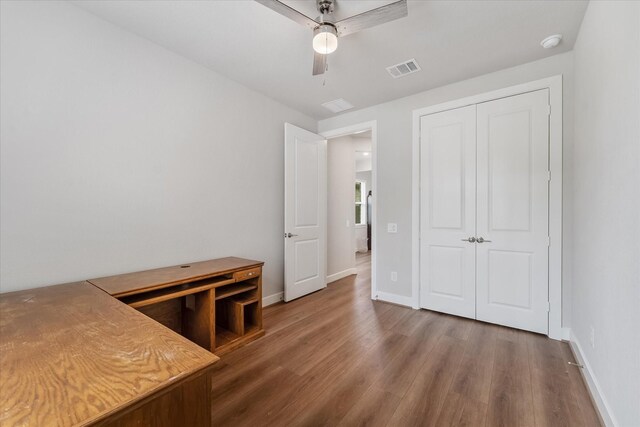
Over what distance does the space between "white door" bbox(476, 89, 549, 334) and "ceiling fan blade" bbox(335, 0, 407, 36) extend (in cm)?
173

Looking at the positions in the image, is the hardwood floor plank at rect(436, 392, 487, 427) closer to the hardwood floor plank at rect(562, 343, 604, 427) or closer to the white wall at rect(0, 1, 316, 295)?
the hardwood floor plank at rect(562, 343, 604, 427)

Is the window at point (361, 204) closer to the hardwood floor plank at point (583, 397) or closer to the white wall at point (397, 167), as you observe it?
the white wall at point (397, 167)

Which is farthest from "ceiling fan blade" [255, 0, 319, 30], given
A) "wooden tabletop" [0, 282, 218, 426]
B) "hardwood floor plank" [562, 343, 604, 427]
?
"hardwood floor plank" [562, 343, 604, 427]

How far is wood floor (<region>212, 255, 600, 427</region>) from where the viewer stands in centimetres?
155

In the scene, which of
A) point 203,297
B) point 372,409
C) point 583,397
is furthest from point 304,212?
point 583,397

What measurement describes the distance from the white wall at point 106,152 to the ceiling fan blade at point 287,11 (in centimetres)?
137

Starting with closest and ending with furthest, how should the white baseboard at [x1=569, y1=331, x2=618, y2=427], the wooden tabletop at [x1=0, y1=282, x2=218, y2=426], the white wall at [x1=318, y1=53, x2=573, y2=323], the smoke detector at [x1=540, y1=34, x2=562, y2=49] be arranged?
the wooden tabletop at [x1=0, y1=282, x2=218, y2=426], the white baseboard at [x1=569, y1=331, x2=618, y2=427], the smoke detector at [x1=540, y1=34, x2=562, y2=49], the white wall at [x1=318, y1=53, x2=573, y2=323]

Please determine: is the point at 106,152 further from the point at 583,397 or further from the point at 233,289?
the point at 583,397

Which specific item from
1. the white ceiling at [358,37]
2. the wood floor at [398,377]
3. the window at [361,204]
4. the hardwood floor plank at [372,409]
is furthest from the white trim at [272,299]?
the window at [361,204]

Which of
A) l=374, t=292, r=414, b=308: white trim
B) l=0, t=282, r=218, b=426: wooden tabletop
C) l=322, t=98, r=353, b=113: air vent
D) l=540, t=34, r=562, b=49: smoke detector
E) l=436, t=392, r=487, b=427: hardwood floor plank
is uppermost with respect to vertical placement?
l=322, t=98, r=353, b=113: air vent

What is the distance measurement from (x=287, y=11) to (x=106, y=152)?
1.72 m

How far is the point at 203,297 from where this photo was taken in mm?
2232

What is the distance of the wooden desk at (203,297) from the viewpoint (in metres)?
1.90

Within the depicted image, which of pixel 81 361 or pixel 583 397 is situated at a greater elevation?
pixel 81 361
